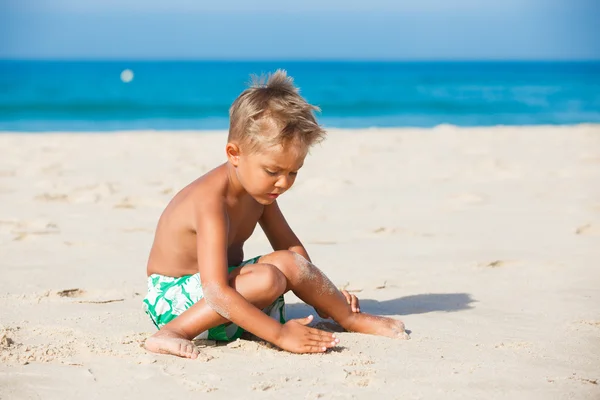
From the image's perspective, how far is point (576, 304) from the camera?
3.30 metres

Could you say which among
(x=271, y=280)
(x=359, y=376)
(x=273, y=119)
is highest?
(x=273, y=119)

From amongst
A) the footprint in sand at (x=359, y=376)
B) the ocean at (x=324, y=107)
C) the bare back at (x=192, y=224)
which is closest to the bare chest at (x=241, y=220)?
the bare back at (x=192, y=224)

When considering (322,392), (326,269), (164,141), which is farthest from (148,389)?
(164,141)

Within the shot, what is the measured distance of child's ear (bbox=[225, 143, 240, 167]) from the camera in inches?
→ 106

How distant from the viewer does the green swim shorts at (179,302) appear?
2.77 m

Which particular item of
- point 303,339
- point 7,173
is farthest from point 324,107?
point 303,339

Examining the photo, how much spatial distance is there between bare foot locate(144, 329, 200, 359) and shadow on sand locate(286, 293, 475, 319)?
0.72 metres

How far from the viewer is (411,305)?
3365 mm

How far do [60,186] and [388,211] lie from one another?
267cm

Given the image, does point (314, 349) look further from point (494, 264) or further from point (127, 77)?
point (127, 77)

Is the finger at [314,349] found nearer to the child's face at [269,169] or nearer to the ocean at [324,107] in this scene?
the child's face at [269,169]

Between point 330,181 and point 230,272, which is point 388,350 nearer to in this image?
point 230,272

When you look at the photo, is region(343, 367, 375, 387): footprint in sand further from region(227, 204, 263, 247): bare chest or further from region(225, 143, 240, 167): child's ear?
region(225, 143, 240, 167): child's ear

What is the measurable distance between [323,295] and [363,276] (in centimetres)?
101
